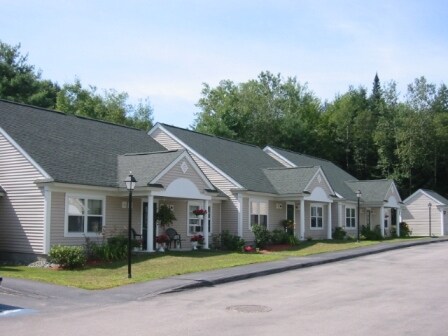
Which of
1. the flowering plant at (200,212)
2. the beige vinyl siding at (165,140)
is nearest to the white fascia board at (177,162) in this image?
the flowering plant at (200,212)

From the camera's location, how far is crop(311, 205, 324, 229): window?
124ft

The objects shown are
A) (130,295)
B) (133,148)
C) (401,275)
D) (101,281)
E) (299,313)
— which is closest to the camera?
(299,313)

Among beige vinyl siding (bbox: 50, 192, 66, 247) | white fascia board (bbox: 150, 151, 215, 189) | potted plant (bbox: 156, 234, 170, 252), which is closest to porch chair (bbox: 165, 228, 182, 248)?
potted plant (bbox: 156, 234, 170, 252)

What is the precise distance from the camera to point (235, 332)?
9.90m

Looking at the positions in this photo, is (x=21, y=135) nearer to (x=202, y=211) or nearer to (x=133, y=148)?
(x=133, y=148)

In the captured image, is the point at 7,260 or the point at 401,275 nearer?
the point at 401,275

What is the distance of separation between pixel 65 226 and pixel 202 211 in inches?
284

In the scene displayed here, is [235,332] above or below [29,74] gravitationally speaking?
below

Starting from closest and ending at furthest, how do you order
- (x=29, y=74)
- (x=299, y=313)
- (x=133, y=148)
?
(x=299, y=313), (x=133, y=148), (x=29, y=74)

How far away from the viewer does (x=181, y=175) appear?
25578 mm

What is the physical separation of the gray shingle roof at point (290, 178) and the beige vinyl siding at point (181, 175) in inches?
316

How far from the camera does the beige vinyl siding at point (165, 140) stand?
32.9 m

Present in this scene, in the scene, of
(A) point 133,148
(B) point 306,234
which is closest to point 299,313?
(A) point 133,148

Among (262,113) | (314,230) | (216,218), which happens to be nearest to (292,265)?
(216,218)
